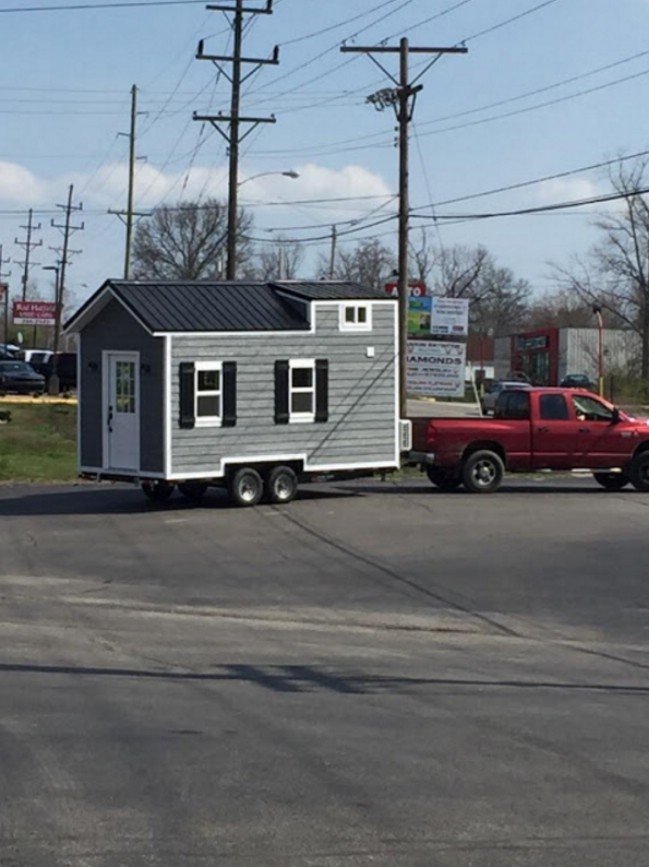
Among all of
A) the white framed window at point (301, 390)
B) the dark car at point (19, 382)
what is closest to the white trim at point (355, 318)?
the white framed window at point (301, 390)

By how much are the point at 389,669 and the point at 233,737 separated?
3.82 meters

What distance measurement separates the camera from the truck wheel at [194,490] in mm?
26547

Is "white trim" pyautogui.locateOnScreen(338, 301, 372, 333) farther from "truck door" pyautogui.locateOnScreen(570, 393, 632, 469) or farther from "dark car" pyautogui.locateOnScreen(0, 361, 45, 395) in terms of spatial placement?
"dark car" pyautogui.locateOnScreen(0, 361, 45, 395)

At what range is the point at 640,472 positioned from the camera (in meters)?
29.0

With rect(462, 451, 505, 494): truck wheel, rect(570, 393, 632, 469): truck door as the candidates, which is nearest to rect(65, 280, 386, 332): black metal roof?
rect(462, 451, 505, 494): truck wheel

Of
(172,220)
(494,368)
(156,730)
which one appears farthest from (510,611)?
(494,368)

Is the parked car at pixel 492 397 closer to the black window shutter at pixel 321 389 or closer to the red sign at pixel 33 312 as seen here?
the black window shutter at pixel 321 389

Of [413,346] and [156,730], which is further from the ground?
[413,346]

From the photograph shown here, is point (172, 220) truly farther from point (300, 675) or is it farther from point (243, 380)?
point (300, 675)

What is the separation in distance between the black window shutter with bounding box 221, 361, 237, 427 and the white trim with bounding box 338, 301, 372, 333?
238 cm

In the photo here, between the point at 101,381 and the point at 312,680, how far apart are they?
50.0 ft

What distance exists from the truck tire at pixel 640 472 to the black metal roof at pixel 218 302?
6004 mm

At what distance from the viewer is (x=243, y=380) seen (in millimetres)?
25891

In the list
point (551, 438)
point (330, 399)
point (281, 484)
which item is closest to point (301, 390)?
point (330, 399)
